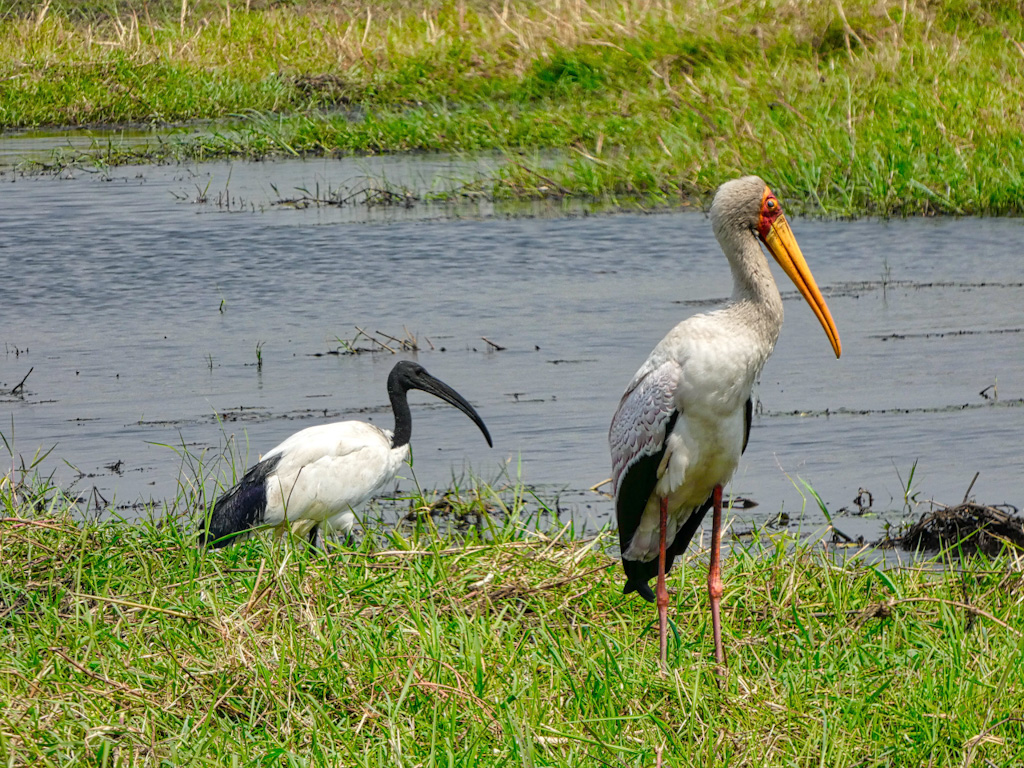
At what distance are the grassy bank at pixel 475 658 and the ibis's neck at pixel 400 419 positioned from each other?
148cm

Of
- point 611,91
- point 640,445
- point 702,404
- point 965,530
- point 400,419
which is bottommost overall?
point 965,530

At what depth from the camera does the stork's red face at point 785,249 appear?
404 centimetres

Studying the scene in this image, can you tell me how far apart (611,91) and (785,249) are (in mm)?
10553

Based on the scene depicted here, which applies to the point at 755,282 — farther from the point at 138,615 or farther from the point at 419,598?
the point at 138,615

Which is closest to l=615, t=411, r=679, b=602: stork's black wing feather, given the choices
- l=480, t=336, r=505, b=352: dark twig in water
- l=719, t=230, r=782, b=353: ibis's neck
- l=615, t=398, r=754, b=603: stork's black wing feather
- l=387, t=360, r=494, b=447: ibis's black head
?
l=615, t=398, r=754, b=603: stork's black wing feather

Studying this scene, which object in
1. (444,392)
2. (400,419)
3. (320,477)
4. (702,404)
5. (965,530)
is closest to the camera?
(702,404)

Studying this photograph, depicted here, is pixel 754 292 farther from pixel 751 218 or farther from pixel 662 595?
pixel 662 595

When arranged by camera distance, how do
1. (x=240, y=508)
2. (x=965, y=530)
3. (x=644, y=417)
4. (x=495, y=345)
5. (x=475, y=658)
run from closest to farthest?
(x=475, y=658)
(x=644, y=417)
(x=965, y=530)
(x=240, y=508)
(x=495, y=345)

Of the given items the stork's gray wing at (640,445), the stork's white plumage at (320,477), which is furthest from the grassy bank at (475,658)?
the stork's white plumage at (320,477)

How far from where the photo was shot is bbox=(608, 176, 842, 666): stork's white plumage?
374 centimetres

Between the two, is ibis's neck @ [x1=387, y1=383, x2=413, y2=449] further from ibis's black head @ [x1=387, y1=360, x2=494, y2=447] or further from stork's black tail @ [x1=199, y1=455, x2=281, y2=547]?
stork's black tail @ [x1=199, y1=455, x2=281, y2=547]

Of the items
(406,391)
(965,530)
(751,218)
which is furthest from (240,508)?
(965,530)

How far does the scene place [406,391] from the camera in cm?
618

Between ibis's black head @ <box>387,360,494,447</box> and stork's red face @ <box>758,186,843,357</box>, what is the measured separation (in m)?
1.99
